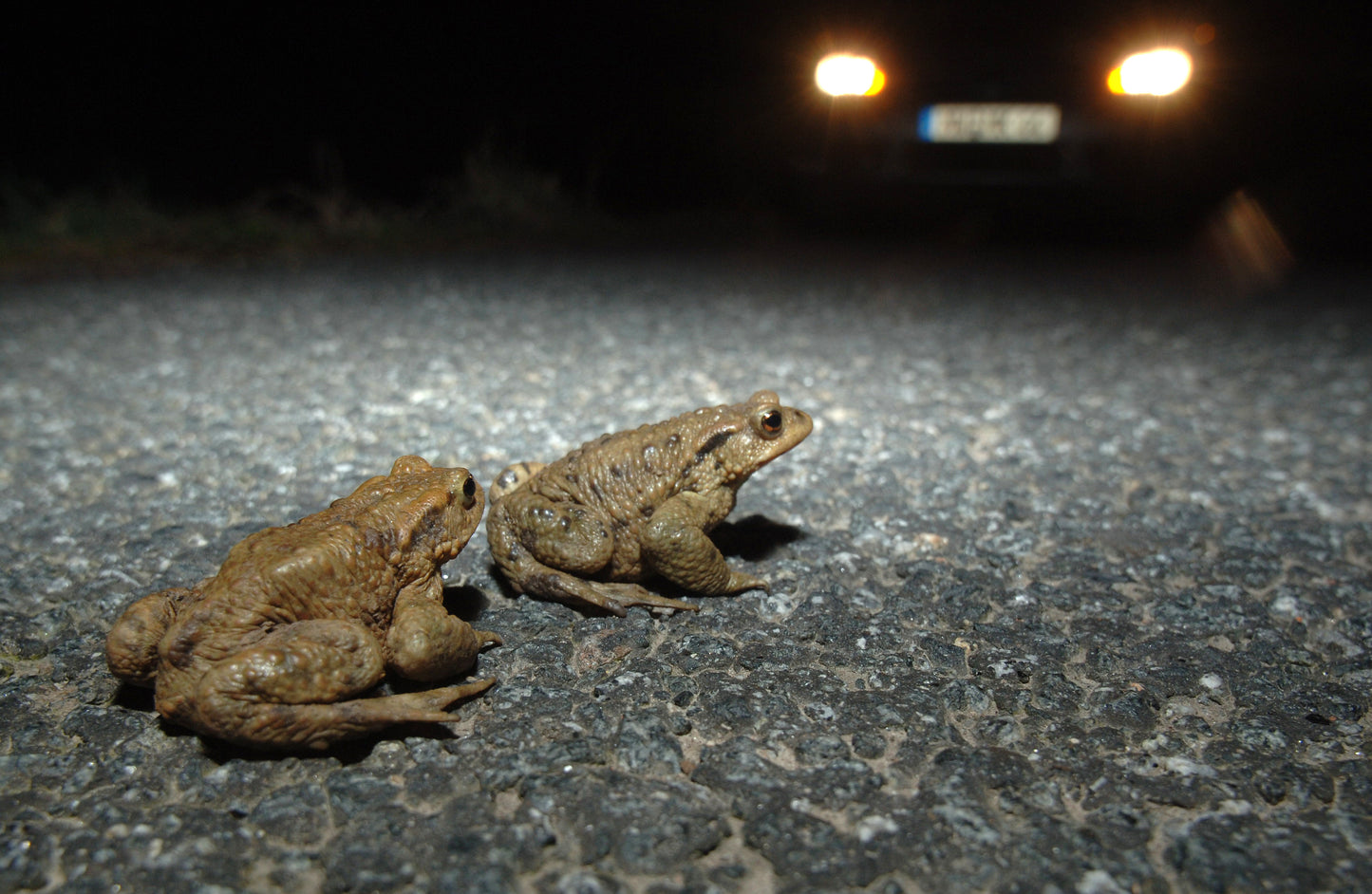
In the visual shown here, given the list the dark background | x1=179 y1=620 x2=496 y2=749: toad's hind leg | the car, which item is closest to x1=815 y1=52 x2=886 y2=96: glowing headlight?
the car

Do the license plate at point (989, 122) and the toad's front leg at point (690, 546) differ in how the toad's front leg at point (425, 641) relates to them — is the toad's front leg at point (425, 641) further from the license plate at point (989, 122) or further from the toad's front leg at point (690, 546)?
the license plate at point (989, 122)

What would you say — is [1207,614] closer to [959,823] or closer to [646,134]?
[959,823]

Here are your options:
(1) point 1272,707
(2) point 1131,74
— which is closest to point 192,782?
(1) point 1272,707

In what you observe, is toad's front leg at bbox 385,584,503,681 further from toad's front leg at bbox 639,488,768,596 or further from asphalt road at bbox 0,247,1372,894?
toad's front leg at bbox 639,488,768,596

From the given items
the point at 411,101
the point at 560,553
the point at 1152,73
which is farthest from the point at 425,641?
the point at 411,101

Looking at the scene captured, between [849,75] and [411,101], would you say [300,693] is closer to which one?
[849,75]

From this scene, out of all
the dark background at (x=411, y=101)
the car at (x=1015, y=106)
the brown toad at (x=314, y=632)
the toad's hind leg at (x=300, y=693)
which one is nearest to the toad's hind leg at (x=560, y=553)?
the brown toad at (x=314, y=632)
